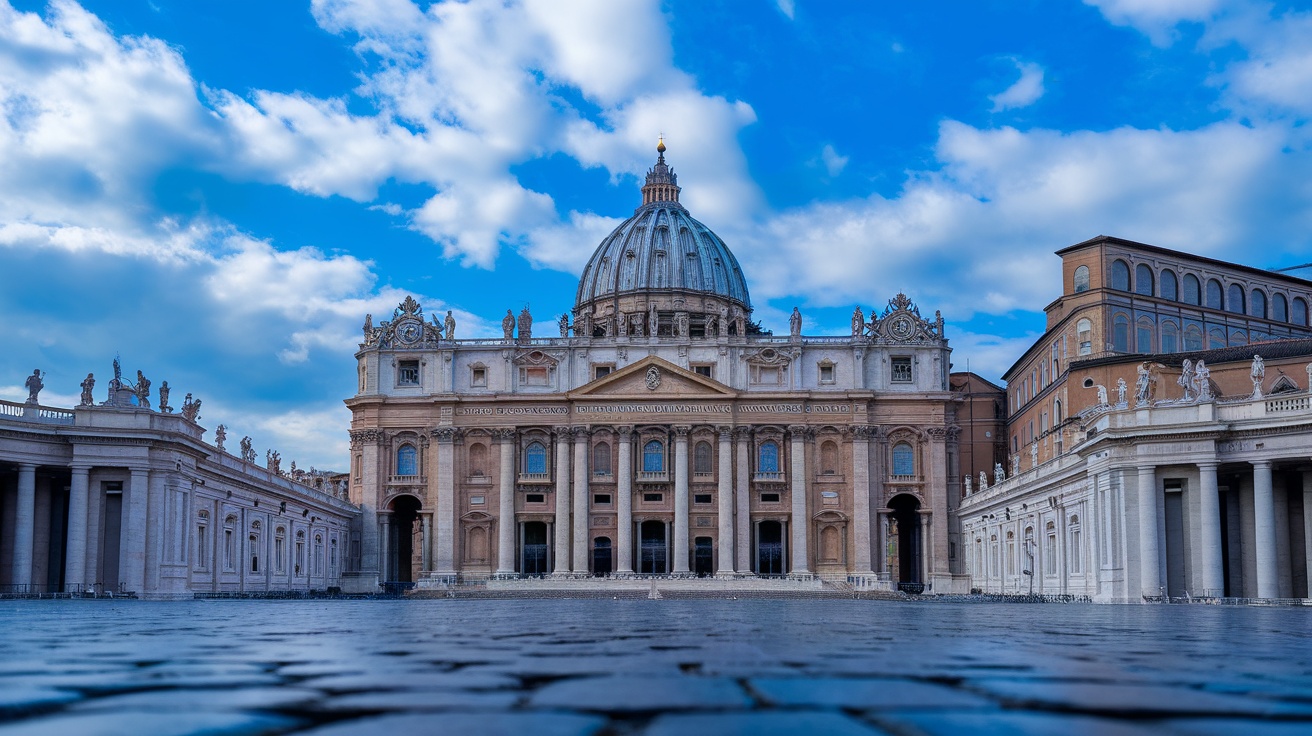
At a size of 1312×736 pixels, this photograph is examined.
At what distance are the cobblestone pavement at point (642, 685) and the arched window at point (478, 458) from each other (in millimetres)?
70742

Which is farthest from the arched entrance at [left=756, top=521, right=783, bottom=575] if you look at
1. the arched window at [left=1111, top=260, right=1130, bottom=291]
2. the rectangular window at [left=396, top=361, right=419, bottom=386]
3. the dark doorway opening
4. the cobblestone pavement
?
the cobblestone pavement

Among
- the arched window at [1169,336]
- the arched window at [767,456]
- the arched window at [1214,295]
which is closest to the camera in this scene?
the arched window at [1169,336]

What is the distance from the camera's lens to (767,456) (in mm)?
84062

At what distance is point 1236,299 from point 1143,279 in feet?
24.5

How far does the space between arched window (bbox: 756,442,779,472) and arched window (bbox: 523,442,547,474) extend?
13.6m

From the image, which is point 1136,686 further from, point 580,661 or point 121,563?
point 121,563

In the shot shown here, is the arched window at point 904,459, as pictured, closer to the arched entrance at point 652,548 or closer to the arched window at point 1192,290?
the arched entrance at point 652,548

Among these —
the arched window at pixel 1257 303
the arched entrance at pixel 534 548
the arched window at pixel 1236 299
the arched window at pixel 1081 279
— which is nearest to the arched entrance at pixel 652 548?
the arched entrance at pixel 534 548

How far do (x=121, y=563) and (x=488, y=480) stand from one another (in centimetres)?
3746

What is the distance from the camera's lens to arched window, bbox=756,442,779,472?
83.9 metres

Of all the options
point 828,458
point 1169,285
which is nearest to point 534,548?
point 828,458

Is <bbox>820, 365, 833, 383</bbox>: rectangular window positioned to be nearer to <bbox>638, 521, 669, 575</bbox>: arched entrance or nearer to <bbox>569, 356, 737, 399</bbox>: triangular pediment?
<bbox>569, 356, 737, 399</bbox>: triangular pediment

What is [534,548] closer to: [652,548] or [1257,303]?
[652,548]

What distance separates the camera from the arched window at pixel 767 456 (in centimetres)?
8388
